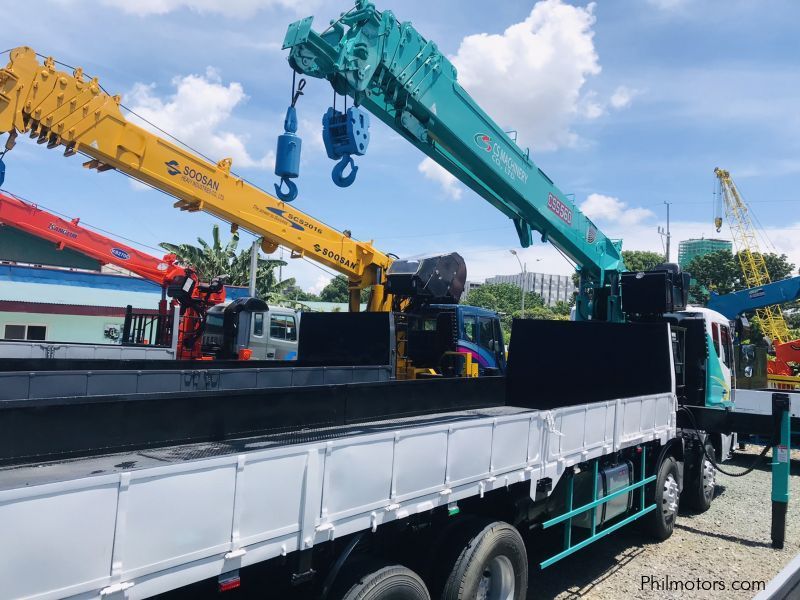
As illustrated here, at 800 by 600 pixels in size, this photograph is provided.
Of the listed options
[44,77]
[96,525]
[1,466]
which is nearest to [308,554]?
[96,525]

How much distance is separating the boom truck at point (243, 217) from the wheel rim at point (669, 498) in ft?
13.9

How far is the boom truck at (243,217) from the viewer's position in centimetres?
844

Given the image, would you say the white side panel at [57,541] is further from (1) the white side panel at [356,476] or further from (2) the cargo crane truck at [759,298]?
(2) the cargo crane truck at [759,298]

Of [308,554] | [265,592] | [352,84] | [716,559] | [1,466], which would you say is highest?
[352,84]

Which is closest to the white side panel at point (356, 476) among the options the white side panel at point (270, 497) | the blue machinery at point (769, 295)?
the white side panel at point (270, 497)

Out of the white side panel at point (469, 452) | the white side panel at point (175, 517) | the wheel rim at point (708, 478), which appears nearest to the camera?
the white side panel at point (175, 517)

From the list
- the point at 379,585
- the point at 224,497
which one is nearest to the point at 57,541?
the point at 224,497

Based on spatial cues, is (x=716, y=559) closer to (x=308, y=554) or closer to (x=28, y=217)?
(x=308, y=554)

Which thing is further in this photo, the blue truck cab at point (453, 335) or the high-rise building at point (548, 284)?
the high-rise building at point (548, 284)

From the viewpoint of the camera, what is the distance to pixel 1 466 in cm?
332

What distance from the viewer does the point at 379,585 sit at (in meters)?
3.11

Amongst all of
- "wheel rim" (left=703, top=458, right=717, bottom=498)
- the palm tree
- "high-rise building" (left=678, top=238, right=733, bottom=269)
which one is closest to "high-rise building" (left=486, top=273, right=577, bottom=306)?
"high-rise building" (left=678, top=238, right=733, bottom=269)

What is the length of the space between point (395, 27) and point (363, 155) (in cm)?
159

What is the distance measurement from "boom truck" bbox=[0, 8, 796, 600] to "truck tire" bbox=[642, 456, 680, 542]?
3 centimetres
